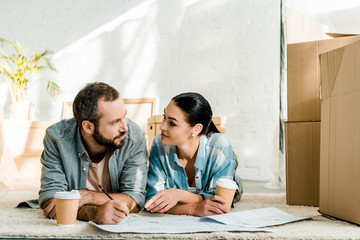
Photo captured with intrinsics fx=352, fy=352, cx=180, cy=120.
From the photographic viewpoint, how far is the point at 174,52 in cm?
344

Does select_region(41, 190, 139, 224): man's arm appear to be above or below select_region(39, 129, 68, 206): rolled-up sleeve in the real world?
below

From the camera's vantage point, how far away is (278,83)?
313 cm

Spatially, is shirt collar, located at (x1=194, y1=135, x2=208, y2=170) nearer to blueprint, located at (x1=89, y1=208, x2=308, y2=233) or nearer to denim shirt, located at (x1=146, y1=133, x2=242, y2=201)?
denim shirt, located at (x1=146, y1=133, x2=242, y2=201)

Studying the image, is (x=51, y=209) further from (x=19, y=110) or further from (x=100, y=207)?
(x=19, y=110)

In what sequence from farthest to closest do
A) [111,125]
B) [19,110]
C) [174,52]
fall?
[174,52] → [19,110] → [111,125]

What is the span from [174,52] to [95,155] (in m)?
2.13

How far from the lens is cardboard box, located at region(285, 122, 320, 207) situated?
173 cm

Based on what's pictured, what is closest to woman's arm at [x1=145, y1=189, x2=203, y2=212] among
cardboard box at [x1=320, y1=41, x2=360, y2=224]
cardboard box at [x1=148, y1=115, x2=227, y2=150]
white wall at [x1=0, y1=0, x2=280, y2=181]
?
cardboard box at [x1=320, y1=41, x2=360, y2=224]

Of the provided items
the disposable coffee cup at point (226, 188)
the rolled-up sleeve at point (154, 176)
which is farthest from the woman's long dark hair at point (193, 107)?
the disposable coffee cup at point (226, 188)

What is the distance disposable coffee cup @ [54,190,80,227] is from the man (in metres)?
0.12

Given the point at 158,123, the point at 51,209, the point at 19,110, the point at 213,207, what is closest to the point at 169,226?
the point at 213,207

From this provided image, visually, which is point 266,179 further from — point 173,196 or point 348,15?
point 173,196

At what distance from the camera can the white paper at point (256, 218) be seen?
3.88 ft

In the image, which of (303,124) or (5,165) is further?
(5,165)
